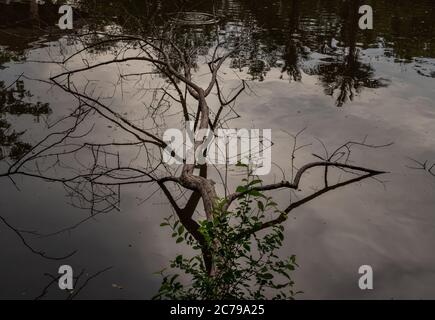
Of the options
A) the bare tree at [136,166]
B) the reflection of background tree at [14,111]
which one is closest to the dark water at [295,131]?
the reflection of background tree at [14,111]

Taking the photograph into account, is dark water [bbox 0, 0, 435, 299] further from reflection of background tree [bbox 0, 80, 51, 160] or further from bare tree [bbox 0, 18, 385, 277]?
bare tree [bbox 0, 18, 385, 277]

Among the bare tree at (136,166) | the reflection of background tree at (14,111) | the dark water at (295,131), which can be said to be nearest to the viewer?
the dark water at (295,131)

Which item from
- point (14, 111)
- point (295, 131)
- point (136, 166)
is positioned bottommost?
point (136, 166)

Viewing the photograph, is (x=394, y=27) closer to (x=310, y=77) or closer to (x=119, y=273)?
(x=310, y=77)

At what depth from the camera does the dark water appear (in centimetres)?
455

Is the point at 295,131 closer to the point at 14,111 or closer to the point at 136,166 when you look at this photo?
the point at 136,166

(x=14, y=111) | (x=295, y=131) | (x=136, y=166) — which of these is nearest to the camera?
(x=136, y=166)

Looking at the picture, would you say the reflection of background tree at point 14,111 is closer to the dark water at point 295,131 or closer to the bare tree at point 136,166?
the dark water at point 295,131

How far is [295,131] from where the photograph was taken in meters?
7.55

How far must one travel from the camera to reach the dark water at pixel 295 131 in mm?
4555

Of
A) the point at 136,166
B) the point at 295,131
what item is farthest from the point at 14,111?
the point at 295,131

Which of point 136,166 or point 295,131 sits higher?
point 295,131

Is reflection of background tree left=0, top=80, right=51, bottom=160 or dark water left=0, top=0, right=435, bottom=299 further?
reflection of background tree left=0, top=80, right=51, bottom=160

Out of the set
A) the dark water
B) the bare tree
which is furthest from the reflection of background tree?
the bare tree
